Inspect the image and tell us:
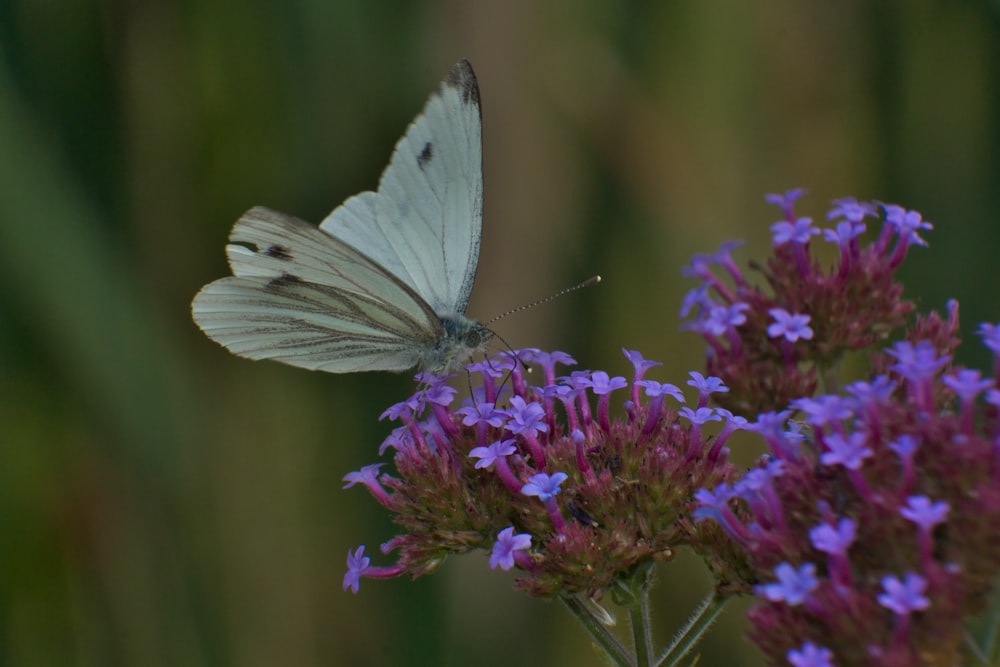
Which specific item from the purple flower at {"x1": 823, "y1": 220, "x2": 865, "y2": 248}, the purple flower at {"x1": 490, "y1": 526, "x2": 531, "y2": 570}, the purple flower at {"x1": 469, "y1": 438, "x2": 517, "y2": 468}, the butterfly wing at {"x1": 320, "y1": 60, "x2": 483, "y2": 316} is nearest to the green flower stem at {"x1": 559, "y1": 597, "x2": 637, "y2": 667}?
the purple flower at {"x1": 490, "y1": 526, "x2": 531, "y2": 570}

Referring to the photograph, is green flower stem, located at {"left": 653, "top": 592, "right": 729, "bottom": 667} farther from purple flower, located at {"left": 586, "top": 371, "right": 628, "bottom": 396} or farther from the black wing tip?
the black wing tip

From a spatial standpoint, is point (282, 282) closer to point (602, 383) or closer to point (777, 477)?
point (602, 383)

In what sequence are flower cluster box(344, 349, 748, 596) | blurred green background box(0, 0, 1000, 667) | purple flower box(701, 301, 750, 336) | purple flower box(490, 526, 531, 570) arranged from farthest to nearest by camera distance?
blurred green background box(0, 0, 1000, 667), purple flower box(701, 301, 750, 336), flower cluster box(344, 349, 748, 596), purple flower box(490, 526, 531, 570)

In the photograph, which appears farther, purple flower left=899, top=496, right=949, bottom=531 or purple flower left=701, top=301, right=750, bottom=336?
purple flower left=701, top=301, right=750, bottom=336

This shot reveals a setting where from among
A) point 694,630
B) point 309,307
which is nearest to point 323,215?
point 309,307

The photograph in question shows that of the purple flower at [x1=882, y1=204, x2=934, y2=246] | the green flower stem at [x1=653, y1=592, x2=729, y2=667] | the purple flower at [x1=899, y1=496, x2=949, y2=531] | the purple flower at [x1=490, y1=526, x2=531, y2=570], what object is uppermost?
the purple flower at [x1=882, y1=204, x2=934, y2=246]

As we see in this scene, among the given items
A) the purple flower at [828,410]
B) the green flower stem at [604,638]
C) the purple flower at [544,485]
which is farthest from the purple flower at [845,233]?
the green flower stem at [604,638]
